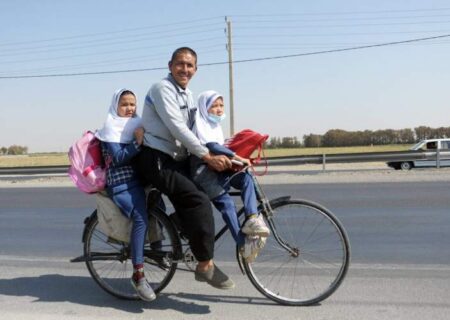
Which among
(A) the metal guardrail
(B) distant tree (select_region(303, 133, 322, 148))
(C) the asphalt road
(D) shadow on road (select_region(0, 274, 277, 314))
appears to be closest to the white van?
(A) the metal guardrail

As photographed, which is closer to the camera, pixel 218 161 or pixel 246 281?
pixel 218 161

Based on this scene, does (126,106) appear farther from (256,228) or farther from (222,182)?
(256,228)

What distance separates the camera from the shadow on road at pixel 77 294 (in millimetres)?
4113

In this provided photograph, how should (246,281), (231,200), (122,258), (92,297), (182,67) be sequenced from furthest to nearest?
(246,281) < (92,297) < (122,258) < (231,200) < (182,67)

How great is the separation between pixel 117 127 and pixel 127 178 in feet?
1.32

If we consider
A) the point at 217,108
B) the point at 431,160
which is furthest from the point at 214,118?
the point at 431,160

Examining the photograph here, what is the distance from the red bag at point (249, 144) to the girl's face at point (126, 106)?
2.81ft

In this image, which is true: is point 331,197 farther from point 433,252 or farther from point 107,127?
point 107,127

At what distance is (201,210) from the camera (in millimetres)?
3867

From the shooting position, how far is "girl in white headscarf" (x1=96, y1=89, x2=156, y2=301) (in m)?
4.02

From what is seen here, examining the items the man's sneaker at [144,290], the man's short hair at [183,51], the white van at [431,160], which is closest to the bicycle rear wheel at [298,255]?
the man's sneaker at [144,290]

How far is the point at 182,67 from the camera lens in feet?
12.8

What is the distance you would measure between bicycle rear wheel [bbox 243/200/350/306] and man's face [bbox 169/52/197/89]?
3.88 ft

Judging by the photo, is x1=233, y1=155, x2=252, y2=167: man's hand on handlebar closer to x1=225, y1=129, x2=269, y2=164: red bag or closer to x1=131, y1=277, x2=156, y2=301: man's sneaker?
x1=225, y1=129, x2=269, y2=164: red bag
